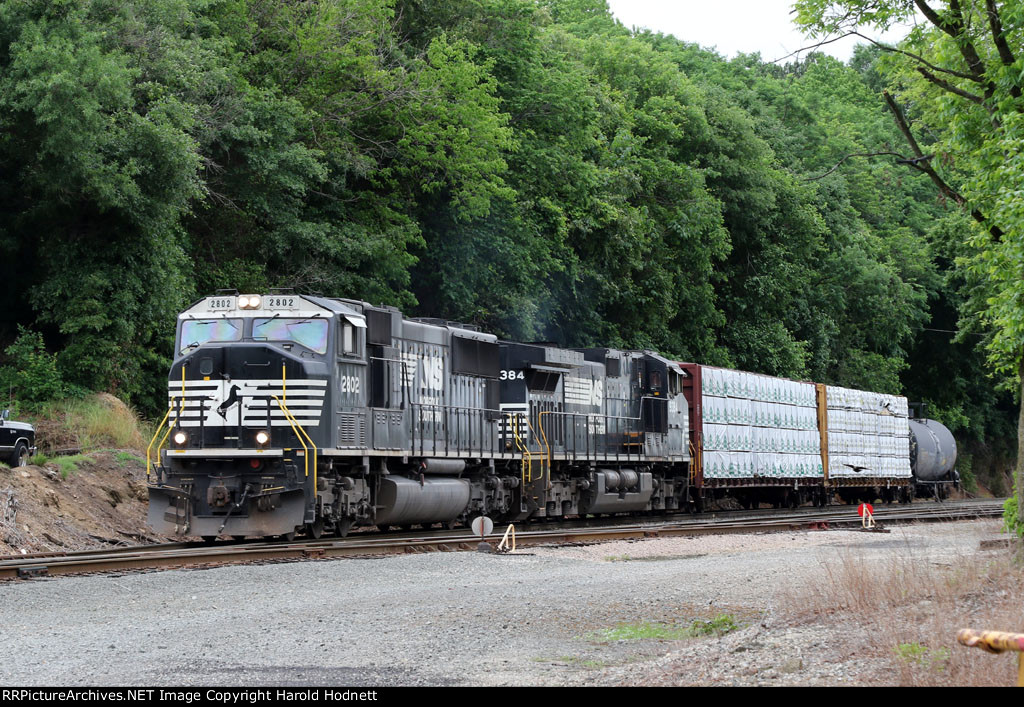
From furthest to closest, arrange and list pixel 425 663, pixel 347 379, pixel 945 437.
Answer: pixel 945 437 < pixel 347 379 < pixel 425 663

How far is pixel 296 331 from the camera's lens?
17500mm

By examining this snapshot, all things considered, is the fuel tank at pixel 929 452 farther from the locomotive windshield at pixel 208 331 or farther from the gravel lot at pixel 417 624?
the locomotive windshield at pixel 208 331

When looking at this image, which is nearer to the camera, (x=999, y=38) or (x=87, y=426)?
(x=999, y=38)

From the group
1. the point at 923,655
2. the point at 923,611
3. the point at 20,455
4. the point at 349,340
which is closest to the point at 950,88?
the point at 923,611

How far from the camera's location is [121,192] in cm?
2334

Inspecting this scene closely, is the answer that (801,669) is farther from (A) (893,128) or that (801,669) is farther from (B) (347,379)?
(A) (893,128)

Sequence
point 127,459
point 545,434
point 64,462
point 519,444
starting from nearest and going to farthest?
point 64,462, point 127,459, point 519,444, point 545,434

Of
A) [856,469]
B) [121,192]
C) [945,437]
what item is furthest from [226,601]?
[945,437]

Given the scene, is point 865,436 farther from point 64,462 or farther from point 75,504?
point 75,504

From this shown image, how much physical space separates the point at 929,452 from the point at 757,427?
44.6ft

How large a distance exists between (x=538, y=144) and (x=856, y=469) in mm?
A: 14586

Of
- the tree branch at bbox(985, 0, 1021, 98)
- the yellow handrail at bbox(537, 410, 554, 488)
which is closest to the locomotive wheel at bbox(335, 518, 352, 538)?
the yellow handrail at bbox(537, 410, 554, 488)

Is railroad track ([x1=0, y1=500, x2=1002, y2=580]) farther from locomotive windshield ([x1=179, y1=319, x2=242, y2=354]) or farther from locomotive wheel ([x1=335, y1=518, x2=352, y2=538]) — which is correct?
locomotive windshield ([x1=179, y1=319, x2=242, y2=354])

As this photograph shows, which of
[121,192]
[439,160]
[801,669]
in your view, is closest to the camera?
[801,669]
